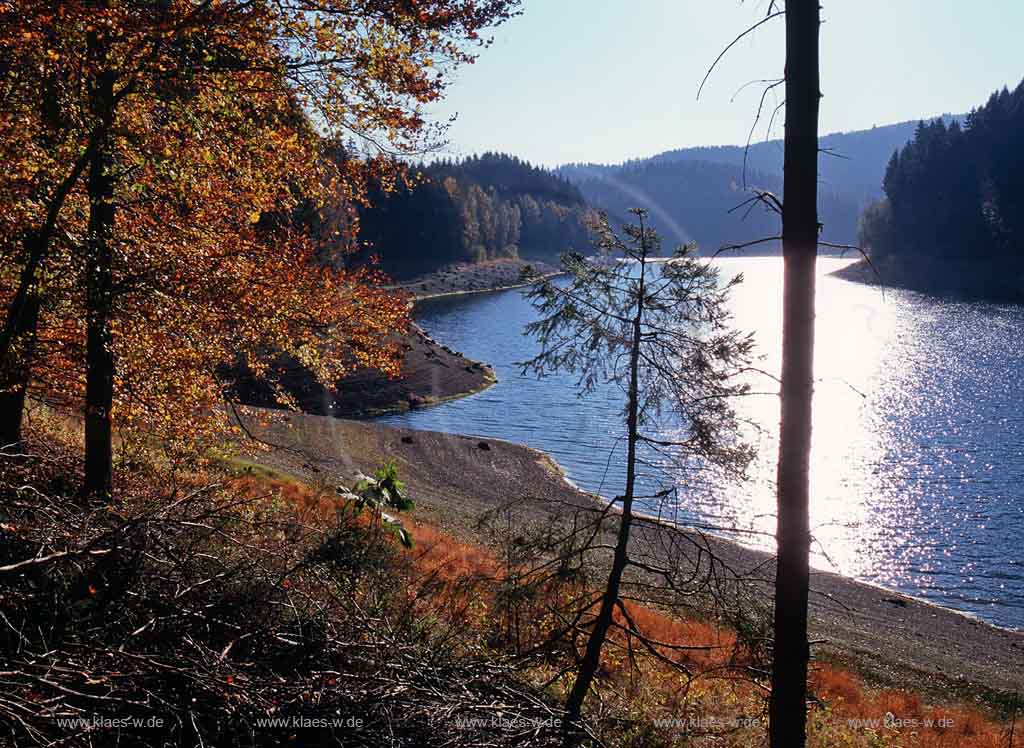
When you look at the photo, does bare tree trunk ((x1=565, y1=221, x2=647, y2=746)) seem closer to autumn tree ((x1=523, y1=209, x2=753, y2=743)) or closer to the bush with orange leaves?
autumn tree ((x1=523, y1=209, x2=753, y2=743))

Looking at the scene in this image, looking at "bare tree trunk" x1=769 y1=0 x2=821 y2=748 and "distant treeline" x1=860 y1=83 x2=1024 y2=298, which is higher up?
"distant treeline" x1=860 y1=83 x2=1024 y2=298

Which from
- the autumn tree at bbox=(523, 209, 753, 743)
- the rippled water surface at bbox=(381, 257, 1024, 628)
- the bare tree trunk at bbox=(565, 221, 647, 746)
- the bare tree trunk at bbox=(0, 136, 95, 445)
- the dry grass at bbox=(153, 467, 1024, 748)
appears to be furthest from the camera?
the rippled water surface at bbox=(381, 257, 1024, 628)

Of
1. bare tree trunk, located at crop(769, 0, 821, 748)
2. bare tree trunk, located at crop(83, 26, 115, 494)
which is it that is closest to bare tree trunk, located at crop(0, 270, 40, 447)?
bare tree trunk, located at crop(83, 26, 115, 494)

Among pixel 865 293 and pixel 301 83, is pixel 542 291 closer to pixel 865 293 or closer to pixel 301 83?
pixel 301 83

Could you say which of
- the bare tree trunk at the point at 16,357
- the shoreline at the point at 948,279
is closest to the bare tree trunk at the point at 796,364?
the bare tree trunk at the point at 16,357

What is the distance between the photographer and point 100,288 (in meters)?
9.38

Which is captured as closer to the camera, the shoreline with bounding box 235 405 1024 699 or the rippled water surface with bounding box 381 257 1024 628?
the shoreline with bounding box 235 405 1024 699

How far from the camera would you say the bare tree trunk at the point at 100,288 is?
28.6ft

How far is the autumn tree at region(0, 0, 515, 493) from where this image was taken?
841 centimetres

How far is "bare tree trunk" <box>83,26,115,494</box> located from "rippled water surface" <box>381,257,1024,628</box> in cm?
834

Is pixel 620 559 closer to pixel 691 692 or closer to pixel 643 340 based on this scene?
pixel 643 340

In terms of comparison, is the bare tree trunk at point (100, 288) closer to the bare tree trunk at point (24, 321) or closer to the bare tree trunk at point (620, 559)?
the bare tree trunk at point (24, 321)

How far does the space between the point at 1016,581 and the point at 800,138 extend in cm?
2745

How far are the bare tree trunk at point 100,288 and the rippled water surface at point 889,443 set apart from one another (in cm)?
834
